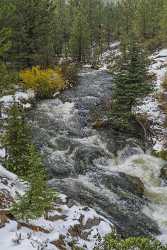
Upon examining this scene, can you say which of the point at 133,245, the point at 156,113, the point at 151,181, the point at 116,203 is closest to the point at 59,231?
the point at 133,245

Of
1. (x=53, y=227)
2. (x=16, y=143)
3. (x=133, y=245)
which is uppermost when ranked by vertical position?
(x=16, y=143)

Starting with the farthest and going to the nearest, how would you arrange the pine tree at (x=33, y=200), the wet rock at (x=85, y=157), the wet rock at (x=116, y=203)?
the wet rock at (x=85, y=157) → the wet rock at (x=116, y=203) → the pine tree at (x=33, y=200)

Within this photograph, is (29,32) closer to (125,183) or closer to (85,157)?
(85,157)

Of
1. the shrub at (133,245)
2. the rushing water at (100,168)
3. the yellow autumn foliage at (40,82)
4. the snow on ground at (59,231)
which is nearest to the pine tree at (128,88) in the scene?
the rushing water at (100,168)

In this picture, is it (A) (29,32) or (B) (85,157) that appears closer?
(B) (85,157)

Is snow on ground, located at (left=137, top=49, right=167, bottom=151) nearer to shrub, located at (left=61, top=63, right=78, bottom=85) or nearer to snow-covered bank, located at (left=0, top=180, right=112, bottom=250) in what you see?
shrub, located at (left=61, top=63, right=78, bottom=85)

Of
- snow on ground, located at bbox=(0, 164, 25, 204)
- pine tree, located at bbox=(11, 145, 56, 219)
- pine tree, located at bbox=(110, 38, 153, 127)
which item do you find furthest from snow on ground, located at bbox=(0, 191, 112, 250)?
pine tree, located at bbox=(110, 38, 153, 127)

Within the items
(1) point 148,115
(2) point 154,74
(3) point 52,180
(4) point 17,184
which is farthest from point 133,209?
(2) point 154,74

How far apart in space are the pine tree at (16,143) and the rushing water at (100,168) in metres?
1.85

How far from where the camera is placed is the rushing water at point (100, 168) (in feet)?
51.6

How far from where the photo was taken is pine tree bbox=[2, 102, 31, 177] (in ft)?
51.2

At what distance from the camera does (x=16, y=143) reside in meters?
Result: 15.7

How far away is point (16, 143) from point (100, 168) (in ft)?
17.1

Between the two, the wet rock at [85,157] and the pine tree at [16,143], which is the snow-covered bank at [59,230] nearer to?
the pine tree at [16,143]
